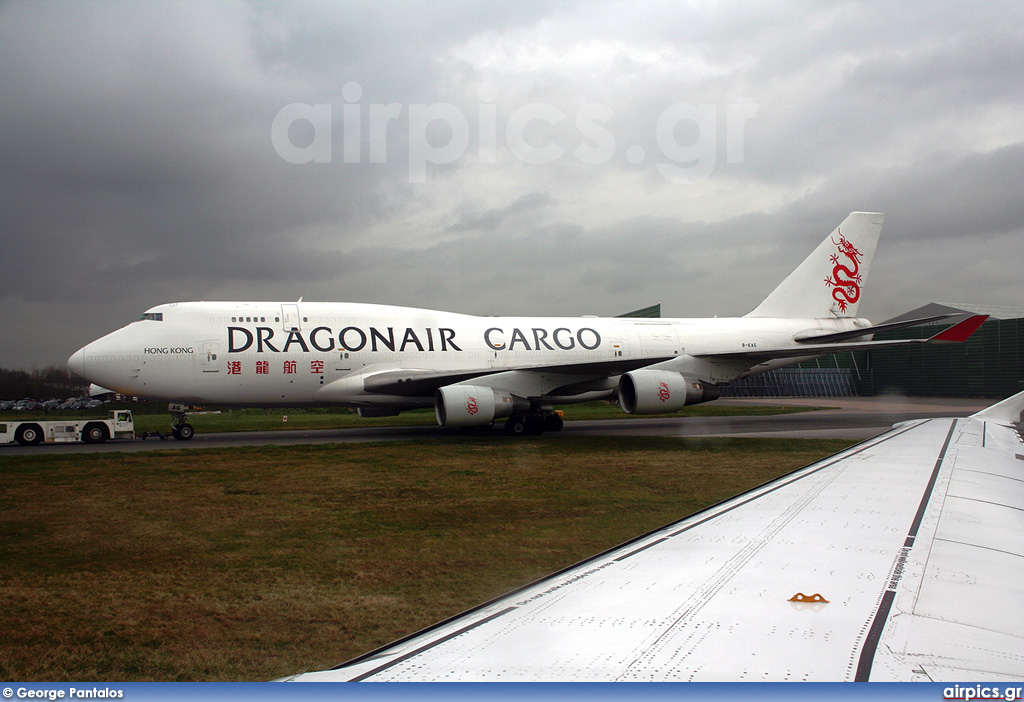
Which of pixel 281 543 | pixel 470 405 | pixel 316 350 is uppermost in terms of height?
pixel 316 350

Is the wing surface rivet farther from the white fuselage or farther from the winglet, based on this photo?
the white fuselage

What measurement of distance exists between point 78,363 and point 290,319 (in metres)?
4.88

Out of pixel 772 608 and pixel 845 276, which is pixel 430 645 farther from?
pixel 845 276

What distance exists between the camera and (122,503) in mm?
8352

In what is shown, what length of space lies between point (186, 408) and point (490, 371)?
843 centimetres

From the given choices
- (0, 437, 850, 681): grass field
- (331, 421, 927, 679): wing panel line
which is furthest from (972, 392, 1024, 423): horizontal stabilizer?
(0, 437, 850, 681): grass field

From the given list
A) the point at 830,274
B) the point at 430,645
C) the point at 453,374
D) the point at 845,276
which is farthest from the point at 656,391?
the point at 430,645

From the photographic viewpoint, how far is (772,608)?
2.12m

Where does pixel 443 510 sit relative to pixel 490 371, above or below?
below

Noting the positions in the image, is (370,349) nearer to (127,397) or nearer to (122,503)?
(127,397)

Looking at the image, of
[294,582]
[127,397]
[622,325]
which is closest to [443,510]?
[294,582]

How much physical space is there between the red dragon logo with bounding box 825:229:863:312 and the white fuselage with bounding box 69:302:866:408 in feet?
21.0

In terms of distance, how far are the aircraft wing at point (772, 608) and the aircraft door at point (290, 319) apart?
14.4 meters

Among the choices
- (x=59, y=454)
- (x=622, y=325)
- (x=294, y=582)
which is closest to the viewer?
(x=294, y=582)
